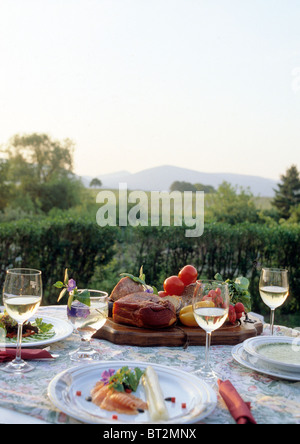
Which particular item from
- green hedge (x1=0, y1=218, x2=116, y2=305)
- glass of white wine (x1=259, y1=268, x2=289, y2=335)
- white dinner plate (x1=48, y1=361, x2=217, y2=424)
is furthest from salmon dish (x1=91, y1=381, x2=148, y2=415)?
green hedge (x1=0, y1=218, x2=116, y2=305)

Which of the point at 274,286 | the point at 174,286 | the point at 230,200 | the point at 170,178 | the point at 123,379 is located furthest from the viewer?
the point at 230,200

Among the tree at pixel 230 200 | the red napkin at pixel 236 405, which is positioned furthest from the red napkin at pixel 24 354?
the tree at pixel 230 200

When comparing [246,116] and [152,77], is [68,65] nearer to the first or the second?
[152,77]

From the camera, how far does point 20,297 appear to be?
1672 mm

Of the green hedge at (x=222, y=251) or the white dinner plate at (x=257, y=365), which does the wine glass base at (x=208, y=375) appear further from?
the green hedge at (x=222, y=251)

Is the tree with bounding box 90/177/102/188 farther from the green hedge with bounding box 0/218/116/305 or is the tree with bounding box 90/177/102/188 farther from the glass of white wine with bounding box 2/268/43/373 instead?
the glass of white wine with bounding box 2/268/43/373

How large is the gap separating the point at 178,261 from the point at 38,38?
964 cm

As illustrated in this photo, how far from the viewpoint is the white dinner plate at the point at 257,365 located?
5.56ft

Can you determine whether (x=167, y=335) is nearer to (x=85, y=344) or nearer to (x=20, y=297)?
(x=85, y=344)

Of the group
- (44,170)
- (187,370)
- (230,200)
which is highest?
(44,170)

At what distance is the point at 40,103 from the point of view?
23484mm

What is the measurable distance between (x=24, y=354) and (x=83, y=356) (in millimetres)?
234

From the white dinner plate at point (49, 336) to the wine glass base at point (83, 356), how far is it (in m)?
0.14

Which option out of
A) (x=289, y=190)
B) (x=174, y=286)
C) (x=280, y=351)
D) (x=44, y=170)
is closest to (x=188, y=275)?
(x=174, y=286)
